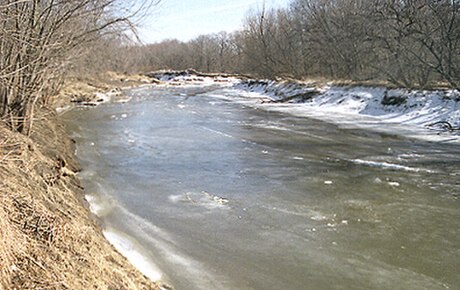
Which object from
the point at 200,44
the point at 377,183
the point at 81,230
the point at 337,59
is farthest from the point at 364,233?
the point at 200,44

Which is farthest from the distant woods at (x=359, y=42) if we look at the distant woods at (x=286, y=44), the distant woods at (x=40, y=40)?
the distant woods at (x=40, y=40)

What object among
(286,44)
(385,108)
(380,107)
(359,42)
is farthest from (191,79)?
(385,108)

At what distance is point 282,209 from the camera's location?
27.6ft

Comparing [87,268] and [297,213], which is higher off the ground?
[87,268]

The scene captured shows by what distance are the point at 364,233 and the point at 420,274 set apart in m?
1.42

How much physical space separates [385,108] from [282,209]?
18102 mm

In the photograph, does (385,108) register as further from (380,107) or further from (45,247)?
(45,247)

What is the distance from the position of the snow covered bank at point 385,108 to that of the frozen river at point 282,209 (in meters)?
3.27

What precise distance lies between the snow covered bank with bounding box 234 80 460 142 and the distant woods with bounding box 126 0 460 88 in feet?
4.92

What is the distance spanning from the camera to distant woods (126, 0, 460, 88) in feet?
77.4

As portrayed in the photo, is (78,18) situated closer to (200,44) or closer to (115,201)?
(115,201)

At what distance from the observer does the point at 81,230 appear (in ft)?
17.1

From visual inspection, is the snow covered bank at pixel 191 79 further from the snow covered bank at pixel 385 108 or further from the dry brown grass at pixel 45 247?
the dry brown grass at pixel 45 247

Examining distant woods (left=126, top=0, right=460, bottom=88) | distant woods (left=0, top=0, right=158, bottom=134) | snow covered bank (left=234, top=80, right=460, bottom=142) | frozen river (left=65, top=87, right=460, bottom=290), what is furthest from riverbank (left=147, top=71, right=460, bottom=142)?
distant woods (left=0, top=0, right=158, bottom=134)
